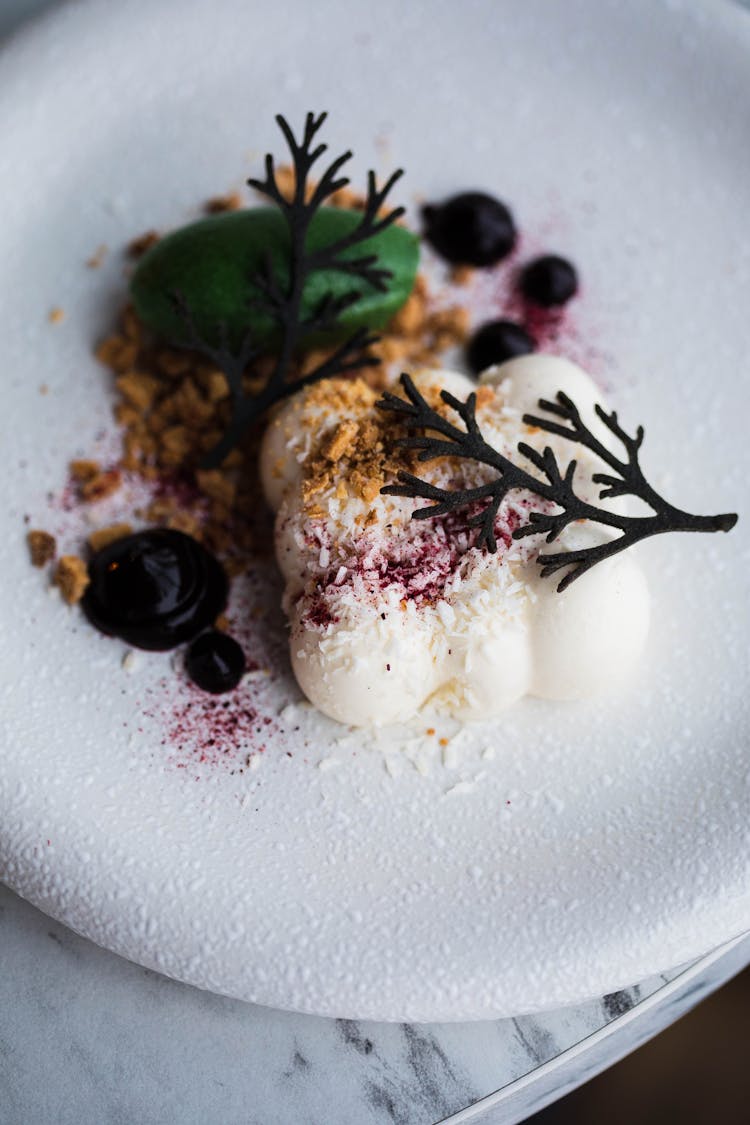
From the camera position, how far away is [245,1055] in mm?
1220

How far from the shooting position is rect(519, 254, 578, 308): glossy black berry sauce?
154cm

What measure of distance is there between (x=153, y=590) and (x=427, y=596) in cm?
34

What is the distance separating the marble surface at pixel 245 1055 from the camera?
1.20m

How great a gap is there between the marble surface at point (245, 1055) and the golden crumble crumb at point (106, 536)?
0.49 m

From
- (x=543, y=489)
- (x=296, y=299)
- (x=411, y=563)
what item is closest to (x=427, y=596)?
(x=411, y=563)

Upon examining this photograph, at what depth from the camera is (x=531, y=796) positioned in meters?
1.29

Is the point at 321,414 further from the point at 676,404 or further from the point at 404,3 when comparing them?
the point at 404,3

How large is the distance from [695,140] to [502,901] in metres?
1.10

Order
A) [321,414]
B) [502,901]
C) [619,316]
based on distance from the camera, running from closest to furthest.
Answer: [502,901] → [321,414] → [619,316]

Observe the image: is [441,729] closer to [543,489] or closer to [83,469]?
[543,489]

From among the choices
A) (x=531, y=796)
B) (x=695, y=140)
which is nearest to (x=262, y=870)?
(x=531, y=796)

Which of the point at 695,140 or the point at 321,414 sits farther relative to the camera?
the point at 695,140

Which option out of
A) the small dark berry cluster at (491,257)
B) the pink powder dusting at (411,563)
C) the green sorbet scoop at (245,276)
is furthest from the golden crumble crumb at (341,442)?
the small dark berry cluster at (491,257)

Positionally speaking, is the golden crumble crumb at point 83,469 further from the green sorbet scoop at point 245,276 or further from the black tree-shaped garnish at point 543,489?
the black tree-shaped garnish at point 543,489
